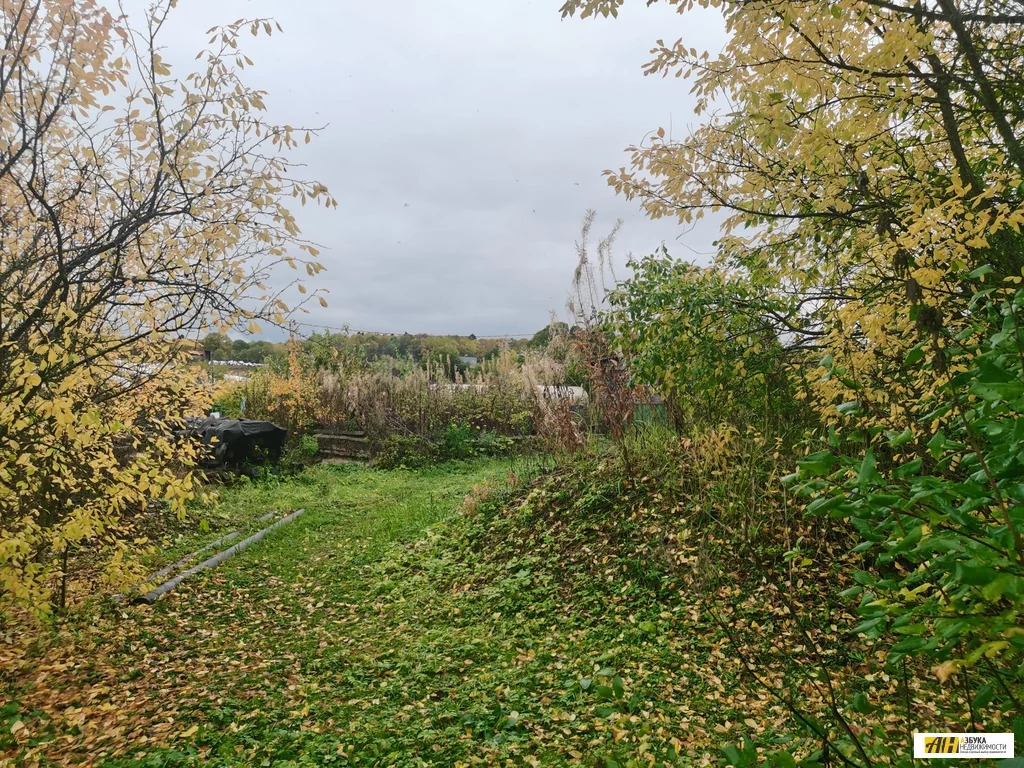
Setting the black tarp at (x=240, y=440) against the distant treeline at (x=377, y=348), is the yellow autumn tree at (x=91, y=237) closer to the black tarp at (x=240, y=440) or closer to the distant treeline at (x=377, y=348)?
the black tarp at (x=240, y=440)

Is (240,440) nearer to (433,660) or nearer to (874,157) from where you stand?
(433,660)

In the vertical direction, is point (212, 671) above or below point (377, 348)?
below

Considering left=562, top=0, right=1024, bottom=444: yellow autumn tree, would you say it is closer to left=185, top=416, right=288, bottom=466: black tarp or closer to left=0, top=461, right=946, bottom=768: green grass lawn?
left=0, top=461, right=946, bottom=768: green grass lawn

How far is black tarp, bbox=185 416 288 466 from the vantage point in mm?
8664


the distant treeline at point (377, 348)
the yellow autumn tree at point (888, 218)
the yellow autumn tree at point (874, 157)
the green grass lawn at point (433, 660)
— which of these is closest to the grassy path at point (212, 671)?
the green grass lawn at point (433, 660)

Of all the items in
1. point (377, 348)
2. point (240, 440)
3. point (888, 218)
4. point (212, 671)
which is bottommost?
point (212, 671)

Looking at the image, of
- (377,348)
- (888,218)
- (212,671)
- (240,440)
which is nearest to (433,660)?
(212,671)

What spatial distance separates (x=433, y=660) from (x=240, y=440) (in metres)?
6.53

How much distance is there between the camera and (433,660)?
11.5ft

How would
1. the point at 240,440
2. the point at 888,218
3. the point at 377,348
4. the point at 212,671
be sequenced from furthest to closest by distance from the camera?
1. the point at 377,348
2. the point at 240,440
3. the point at 212,671
4. the point at 888,218

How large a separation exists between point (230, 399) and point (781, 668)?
11387 millimetres

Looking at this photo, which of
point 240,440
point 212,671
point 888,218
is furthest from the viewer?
point 240,440

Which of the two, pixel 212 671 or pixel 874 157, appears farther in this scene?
pixel 212 671

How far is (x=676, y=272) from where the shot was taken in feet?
16.3
